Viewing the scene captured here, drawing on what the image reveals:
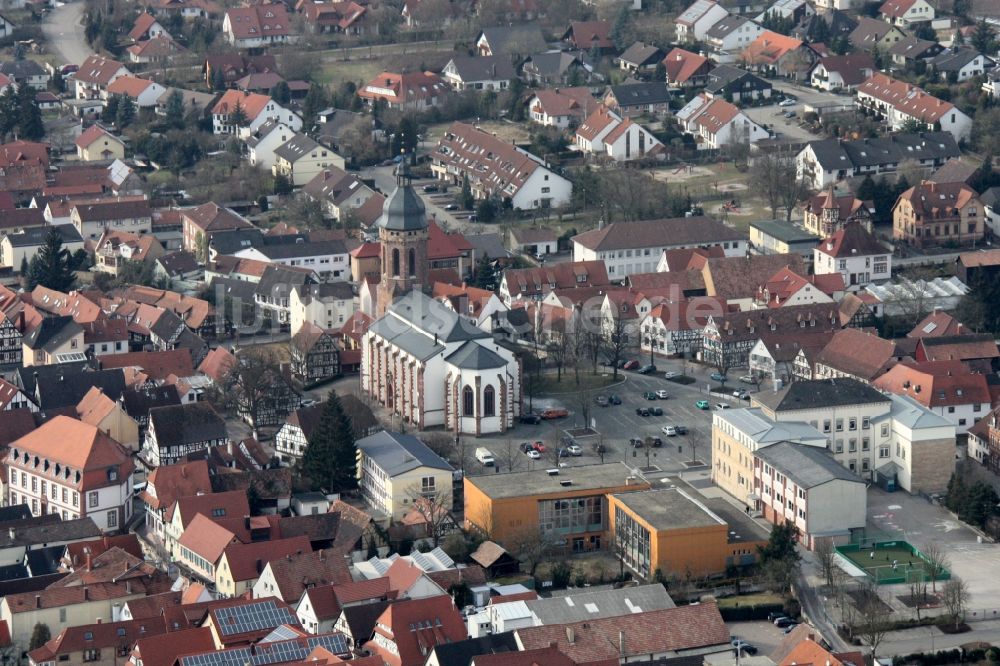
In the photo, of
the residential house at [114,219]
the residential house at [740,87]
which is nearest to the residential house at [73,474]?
the residential house at [114,219]

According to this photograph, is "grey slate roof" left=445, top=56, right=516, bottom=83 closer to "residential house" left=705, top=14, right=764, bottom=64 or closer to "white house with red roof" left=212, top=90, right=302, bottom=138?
"white house with red roof" left=212, top=90, right=302, bottom=138

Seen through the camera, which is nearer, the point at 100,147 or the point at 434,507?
the point at 434,507

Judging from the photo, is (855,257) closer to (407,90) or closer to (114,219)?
(114,219)

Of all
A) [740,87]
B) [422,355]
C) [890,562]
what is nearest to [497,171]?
[740,87]

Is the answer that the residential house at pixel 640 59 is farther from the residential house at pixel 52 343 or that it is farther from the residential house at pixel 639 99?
the residential house at pixel 52 343

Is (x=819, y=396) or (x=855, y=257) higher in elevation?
(x=819, y=396)
